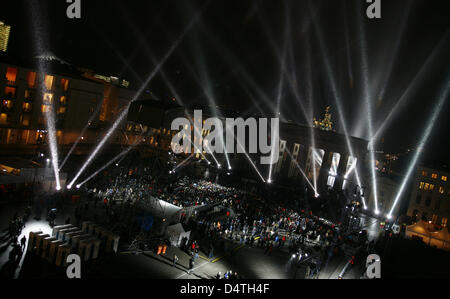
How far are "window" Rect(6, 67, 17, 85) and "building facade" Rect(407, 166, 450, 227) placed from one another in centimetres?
4467

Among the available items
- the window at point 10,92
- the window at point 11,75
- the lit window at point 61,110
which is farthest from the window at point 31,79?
the lit window at point 61,110

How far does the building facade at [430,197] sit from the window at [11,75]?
4467 cm

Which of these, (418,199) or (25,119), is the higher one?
(25,119)

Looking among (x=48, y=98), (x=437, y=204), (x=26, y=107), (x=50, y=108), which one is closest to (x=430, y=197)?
(x=437, y=204)

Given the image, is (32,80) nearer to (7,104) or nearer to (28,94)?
(28,94)

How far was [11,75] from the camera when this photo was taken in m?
26.2

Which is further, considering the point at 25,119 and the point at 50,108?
the point at 50,108

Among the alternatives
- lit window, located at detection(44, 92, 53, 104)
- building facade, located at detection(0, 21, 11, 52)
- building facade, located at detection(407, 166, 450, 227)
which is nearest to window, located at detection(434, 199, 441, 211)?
building facade, located at detection(407, 166, 450, 227)

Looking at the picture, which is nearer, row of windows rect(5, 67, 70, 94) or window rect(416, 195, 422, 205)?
row of windows rect(5, 67, 70, 94)

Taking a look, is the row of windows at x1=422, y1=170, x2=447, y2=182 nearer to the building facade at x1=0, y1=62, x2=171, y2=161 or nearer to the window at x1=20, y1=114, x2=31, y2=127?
Result: the building facade at x1=0, y1=62, x2=171, y2=161

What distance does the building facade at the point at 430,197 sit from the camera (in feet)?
110

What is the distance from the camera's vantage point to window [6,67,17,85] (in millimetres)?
25938

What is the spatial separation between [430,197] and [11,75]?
46.1 meters

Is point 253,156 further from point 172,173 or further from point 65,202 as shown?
point 65,202
